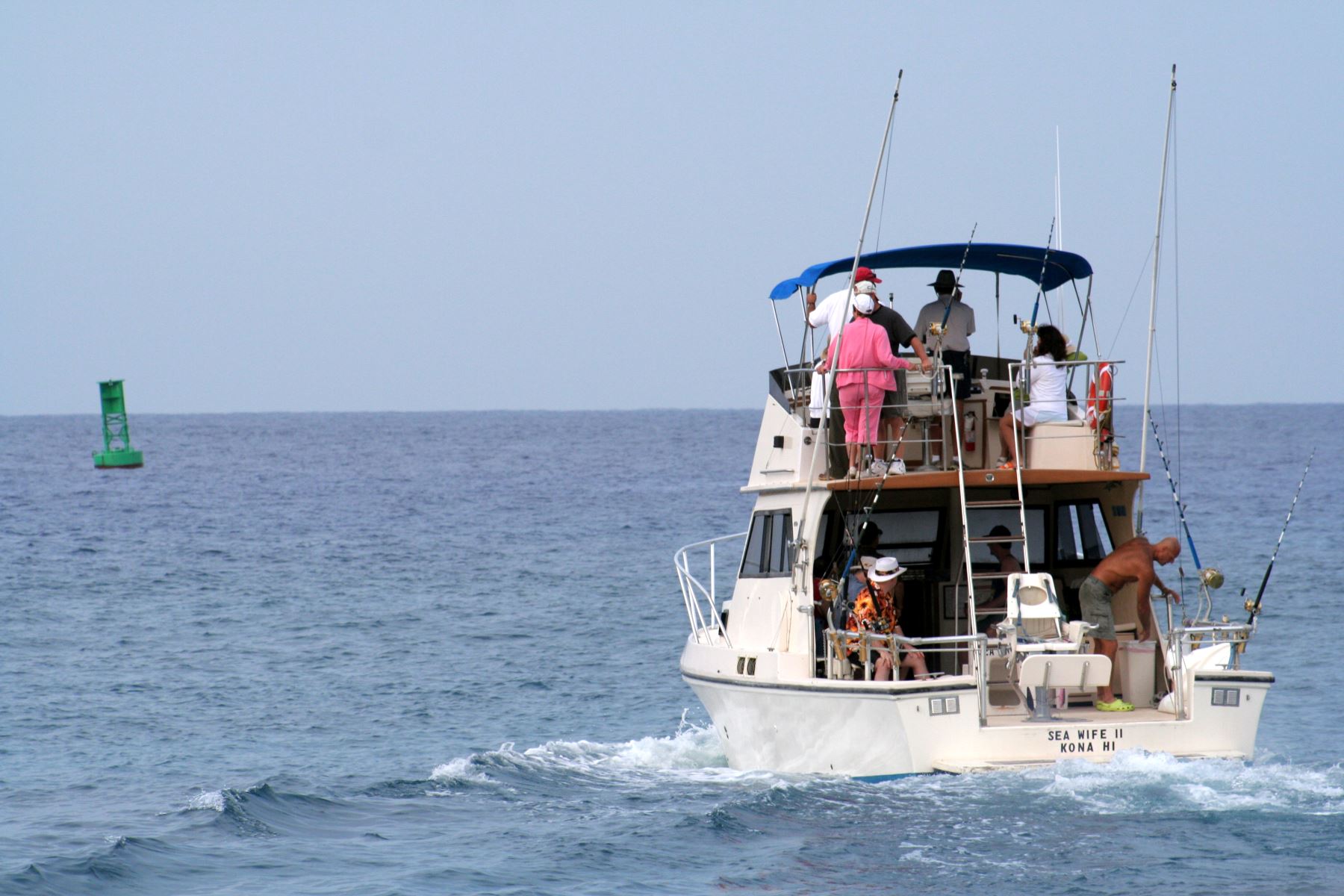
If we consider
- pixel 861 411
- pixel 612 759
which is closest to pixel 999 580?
pixel 861 411

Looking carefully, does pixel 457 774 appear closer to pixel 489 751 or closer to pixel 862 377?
pixel 489 751

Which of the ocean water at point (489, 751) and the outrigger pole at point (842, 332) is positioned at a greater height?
the outrigger pole at point (842, 332)

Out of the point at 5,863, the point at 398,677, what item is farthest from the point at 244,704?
the point at 5,863

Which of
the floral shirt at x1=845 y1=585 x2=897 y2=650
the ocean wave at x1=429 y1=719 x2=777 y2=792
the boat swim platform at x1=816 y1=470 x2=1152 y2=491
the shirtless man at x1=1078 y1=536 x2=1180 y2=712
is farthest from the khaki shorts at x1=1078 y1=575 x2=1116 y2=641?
the ocean wave at x1=429 y1=719 x2=777 y2=792

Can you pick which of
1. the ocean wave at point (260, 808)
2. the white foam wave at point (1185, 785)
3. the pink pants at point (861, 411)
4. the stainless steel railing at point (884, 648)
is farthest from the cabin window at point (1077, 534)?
the ocean wave at point (260, 808)

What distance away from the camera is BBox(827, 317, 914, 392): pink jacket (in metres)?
13.0

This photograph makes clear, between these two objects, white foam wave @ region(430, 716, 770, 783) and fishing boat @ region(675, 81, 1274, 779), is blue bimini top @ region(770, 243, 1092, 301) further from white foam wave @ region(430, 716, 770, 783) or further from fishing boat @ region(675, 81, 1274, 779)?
white foam wave @ region(430, 716, 770, 783)

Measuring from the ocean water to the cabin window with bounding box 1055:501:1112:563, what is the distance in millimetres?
2559

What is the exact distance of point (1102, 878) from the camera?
1024 centimetres

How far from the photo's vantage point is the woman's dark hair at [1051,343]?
13.5 meters

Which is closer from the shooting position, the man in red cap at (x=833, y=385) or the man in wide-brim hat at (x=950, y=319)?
the man in red cap at (x=833, y=385)

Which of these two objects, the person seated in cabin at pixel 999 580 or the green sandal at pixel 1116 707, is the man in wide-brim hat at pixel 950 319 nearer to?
the person seated in cabin at pixel 999 580

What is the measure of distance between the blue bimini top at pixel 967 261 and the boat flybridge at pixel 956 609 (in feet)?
0.07

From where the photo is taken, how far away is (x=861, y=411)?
42.8 feet
